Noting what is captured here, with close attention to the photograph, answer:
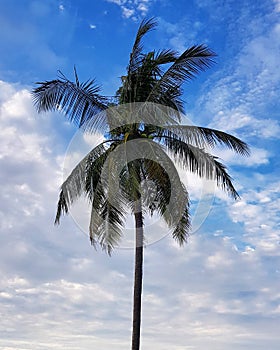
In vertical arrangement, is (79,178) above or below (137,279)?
above

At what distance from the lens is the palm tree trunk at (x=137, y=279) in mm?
16422

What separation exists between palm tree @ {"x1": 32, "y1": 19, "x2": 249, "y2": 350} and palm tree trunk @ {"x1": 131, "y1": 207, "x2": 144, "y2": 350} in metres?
0.03

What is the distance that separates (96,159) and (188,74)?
3567mm

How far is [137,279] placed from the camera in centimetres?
1692

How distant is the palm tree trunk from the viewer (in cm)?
1642

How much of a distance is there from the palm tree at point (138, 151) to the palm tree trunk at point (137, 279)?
1.0 inches

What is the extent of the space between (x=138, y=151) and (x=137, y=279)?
11.3 feet

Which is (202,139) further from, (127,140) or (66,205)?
(66,205)

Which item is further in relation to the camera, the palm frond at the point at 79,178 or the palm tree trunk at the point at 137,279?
the palm frond at the point at 79,178

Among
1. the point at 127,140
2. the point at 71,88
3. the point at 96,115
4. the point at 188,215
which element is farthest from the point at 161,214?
the point at 71,88

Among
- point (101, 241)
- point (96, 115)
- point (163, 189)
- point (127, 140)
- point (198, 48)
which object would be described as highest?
point (198, 48)

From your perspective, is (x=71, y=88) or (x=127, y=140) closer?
(x=127, y=140)

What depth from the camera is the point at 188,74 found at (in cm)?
1784

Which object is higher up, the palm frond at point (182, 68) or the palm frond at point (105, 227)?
the palm frond at point (182, 68)
